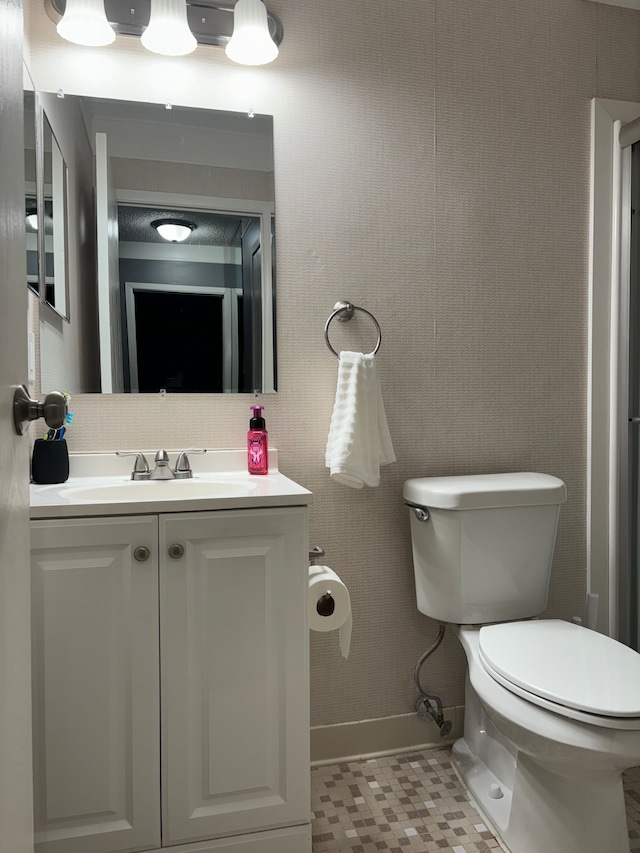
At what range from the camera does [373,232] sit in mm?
1804

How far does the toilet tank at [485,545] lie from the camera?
1.62 metres

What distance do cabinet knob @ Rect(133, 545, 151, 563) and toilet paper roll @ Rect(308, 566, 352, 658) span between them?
16.2 inches

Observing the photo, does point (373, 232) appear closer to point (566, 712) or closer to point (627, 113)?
point (627, 113)

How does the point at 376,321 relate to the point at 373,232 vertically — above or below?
below

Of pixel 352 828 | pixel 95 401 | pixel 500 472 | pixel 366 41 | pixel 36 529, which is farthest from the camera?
pixel 500 472

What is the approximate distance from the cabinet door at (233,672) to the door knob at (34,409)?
0.49m

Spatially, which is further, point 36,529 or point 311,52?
point 311,52

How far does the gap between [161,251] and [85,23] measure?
560 millimetres

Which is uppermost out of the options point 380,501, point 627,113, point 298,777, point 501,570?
point 627,113

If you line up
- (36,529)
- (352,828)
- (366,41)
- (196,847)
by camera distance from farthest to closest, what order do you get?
(366,41), (352,828), (196,847), (36,529)

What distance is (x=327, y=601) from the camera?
59.2 inches

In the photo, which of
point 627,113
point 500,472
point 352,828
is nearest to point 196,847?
point 352,828

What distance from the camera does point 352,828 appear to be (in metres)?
1.52

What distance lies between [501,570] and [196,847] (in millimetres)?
948
